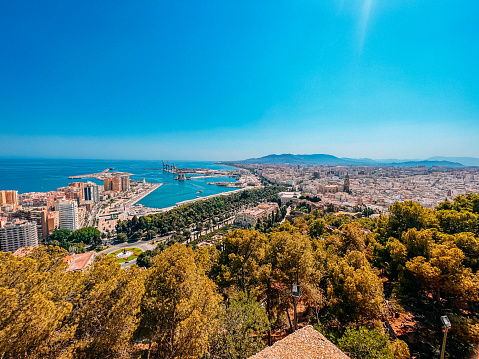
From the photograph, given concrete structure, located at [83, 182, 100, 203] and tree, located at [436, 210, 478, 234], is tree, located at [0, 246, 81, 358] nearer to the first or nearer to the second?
tree, located at [436, 210, 478, 234]

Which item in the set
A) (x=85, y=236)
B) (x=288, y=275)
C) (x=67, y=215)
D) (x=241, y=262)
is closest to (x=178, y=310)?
(x=241, y=262)

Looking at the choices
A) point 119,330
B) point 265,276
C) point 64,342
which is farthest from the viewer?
point 265,276

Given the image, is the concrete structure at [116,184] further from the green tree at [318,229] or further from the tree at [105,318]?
the tree at [105,318]

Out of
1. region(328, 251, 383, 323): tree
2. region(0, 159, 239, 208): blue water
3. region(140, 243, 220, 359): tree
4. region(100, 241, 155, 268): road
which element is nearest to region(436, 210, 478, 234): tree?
region(328, 251, 383, 323): tree

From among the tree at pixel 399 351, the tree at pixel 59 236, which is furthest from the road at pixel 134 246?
the tree at pixel 399 351

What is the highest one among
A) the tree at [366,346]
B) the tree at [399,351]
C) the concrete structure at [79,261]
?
the tree at [366,346]

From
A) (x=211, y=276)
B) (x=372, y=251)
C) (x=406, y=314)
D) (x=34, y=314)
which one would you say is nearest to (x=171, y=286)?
(x=34, y=314)

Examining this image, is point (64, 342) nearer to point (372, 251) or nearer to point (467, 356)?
point (467, 356)
